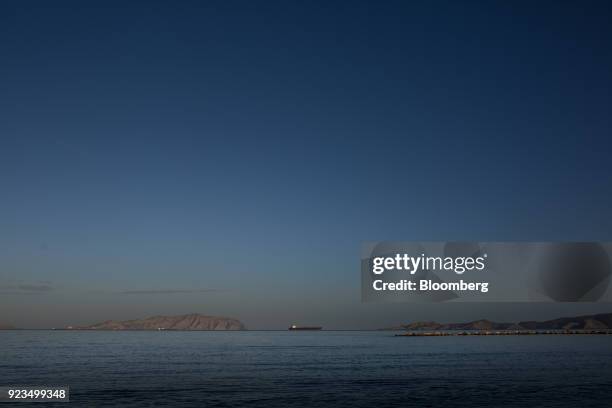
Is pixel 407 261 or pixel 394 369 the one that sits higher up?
pixel 407 261

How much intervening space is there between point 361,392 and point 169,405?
19.8 metres

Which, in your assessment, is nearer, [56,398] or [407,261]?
[56,398]

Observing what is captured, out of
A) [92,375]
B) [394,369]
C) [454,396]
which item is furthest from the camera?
[394,369]

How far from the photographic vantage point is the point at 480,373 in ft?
284

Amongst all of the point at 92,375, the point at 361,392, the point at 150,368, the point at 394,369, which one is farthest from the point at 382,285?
the point at 150,368

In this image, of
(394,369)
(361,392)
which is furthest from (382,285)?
(394,369)

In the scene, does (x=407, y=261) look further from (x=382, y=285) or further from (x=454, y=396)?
(x=454, y=396)

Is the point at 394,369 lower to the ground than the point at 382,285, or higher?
lower

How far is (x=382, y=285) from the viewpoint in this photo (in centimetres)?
6125

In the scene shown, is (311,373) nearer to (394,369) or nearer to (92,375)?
(394,369)

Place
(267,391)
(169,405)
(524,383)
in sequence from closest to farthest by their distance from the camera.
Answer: (169,405)
(267,391)
(524,383)

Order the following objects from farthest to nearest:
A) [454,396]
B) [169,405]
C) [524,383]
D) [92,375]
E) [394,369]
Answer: [394,369] → [92,375] → [524,383] → [454,396] → [169,405]

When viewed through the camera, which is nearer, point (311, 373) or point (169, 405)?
point (169, 405)

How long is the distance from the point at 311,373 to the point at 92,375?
94.9ft
